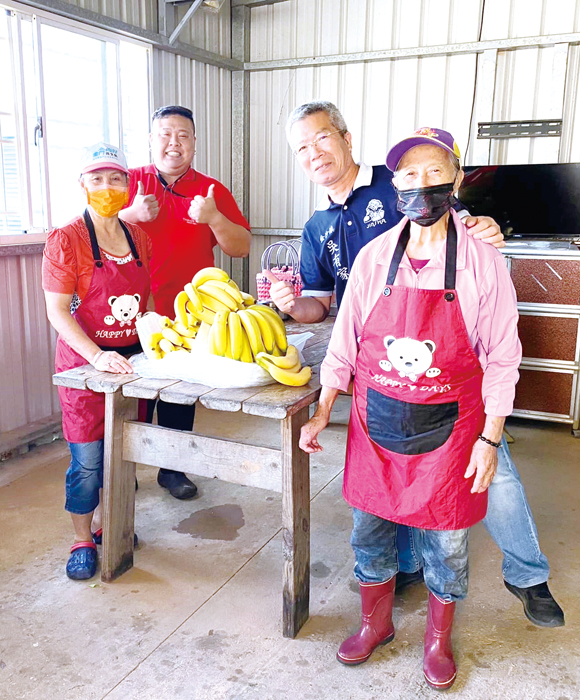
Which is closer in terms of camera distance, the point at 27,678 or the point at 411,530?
the point at 27,678

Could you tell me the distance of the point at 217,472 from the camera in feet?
7.91

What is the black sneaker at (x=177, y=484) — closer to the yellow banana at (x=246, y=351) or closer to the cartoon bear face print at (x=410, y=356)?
the yellow banana at (x=246, y=351)

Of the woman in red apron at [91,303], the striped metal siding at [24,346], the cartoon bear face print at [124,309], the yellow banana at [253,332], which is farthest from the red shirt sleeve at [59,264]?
the striped metal siding at [24,346]

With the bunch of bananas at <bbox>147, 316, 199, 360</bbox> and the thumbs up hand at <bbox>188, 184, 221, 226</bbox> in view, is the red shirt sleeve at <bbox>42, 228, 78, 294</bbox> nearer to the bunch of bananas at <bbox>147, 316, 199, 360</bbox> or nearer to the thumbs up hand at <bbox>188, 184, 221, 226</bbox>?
the bunch of bananas at <bbox>147, 316, 199, 360</bbox>

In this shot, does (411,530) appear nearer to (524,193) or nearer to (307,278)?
(307,278)

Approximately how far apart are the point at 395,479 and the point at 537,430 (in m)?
3.08

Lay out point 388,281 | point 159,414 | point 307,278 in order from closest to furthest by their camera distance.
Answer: point 388,281 < point 307,278 < point 159,414

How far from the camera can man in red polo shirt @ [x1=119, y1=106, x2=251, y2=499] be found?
129 inches

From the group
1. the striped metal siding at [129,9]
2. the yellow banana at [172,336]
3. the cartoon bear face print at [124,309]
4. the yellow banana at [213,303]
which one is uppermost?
the striped metal siding at [129,9]

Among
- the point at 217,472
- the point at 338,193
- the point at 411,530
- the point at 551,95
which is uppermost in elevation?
the point at 551,95

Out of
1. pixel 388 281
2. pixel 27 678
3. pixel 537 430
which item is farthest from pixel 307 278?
pixel 537 430

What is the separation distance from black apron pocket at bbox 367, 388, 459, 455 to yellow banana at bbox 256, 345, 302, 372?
0.37 meters

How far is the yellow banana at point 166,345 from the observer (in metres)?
2.41

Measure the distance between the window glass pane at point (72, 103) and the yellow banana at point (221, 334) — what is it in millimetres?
2464
